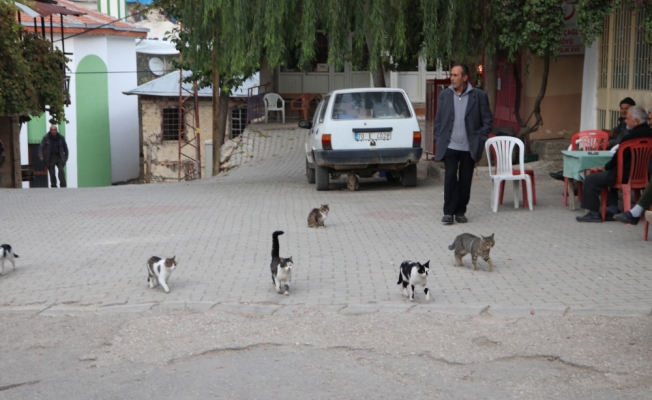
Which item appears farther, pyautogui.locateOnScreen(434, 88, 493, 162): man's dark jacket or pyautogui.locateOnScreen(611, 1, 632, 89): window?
pyautogui.locateOnScreen(611, 1, 632, 89): window

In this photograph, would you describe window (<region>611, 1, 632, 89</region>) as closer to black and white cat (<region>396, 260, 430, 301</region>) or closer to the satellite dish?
black and white cat (<region>396, 260, 430, 301</region>)

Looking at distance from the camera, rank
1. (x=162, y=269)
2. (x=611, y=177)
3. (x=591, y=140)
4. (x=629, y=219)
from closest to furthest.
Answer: (x=162, y=269)
(x=629, y=219)
(x=611, y=177)
(x=591, y=140)

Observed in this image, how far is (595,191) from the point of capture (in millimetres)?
10477

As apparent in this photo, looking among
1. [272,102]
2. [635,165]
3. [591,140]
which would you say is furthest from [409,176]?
[272,102]

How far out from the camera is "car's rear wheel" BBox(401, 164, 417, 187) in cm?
1552

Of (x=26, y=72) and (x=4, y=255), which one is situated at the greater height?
(x=26, y=72)

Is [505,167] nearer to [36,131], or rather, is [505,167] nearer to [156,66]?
[36,131]

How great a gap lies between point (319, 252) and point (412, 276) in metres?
2.58

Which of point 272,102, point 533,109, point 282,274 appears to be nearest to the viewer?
point 282,274

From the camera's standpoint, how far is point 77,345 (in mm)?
6098

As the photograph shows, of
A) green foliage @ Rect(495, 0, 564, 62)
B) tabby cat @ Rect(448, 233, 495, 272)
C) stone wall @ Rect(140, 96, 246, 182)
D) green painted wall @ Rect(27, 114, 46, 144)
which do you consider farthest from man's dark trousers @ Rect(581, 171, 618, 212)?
green painted wall @ Rect(27, 114, 46, 144)

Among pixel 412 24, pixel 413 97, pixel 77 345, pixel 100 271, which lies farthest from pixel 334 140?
pixel 413 97

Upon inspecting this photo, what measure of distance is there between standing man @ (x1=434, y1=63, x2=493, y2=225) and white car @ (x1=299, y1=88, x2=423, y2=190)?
13.2 feet

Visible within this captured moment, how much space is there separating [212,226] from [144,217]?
1.57 m
